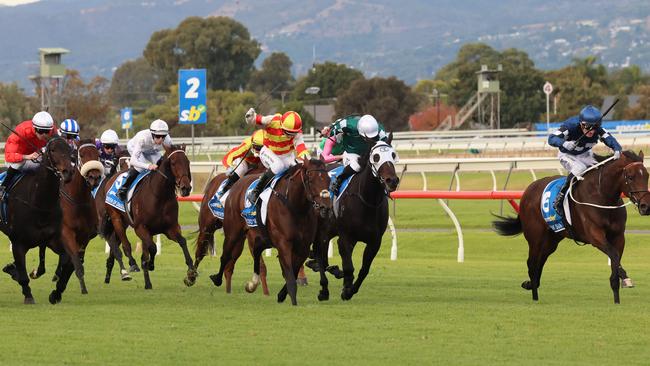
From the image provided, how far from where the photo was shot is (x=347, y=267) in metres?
13.7

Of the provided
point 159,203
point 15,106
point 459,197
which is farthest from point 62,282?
point 15,106

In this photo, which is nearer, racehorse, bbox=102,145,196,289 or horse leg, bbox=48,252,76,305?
horse leg, bbox=48,252,76,305

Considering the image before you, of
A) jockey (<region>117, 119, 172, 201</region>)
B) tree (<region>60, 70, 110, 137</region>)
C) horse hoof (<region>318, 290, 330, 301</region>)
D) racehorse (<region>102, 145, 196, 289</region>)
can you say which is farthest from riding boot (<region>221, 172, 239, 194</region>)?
tree (<region>60, 70, 110, 137</region>)

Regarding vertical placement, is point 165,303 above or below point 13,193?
below

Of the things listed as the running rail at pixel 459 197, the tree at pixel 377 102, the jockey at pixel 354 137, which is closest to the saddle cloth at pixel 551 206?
the jockey at pixel 354 137

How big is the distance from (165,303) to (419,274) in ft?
15.1

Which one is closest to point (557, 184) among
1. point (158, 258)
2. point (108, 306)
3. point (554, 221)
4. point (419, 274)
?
point (554, 221)

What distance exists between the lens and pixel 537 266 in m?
14.2

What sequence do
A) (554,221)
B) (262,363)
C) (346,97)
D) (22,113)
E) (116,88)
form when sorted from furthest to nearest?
(116,88), (346,97), (22,113), (554,221), (262,363)

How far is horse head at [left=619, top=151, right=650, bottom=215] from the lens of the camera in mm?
13109

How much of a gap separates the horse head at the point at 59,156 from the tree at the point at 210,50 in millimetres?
91397

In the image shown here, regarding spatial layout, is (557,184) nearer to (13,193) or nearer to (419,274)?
(419,274)

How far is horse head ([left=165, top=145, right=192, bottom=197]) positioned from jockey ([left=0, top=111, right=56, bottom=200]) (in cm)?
192

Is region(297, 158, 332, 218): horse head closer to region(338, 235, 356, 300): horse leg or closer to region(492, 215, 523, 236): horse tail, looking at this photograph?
region(338, 235, 356, 300): horse leg
